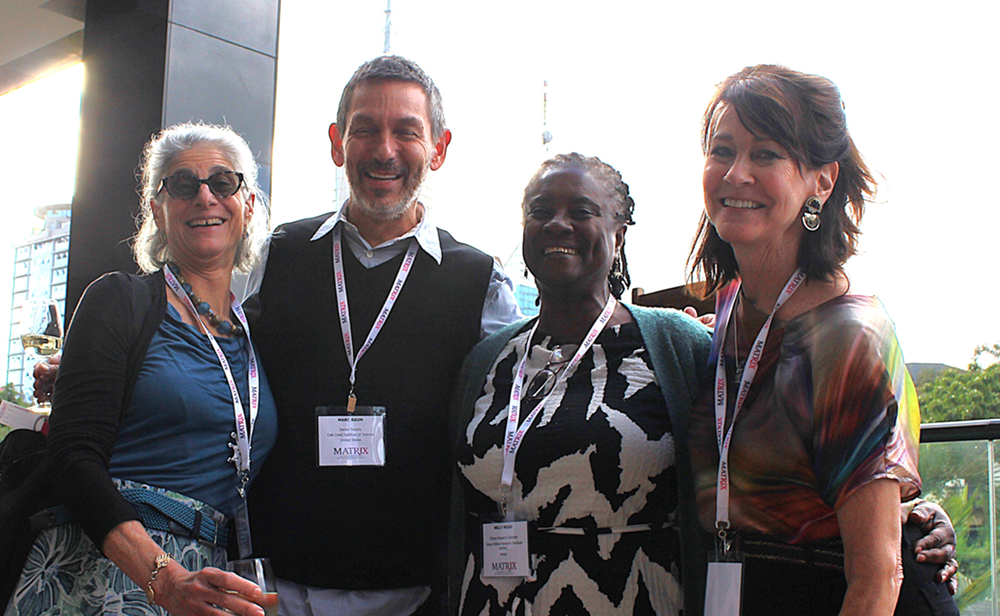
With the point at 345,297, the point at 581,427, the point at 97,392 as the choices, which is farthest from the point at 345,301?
the point at 581,427

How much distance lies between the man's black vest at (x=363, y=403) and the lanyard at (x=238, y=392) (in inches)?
4.5

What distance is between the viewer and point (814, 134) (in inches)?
63.9

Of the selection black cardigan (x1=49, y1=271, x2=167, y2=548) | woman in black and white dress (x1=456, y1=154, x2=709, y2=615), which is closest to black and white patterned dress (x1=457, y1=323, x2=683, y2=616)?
woman in black and white dress (x1=456, y1=154, x2=709, y2=615)

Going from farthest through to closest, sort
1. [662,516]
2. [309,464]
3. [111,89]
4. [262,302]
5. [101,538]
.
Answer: [111,89] → [262,302] → [309,464] → [662,516] → [101,538]

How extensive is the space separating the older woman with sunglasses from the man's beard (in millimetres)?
321

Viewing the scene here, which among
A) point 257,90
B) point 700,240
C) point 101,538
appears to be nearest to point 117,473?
point 101,538

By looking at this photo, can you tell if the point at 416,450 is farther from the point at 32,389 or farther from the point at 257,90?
the point at 257,90

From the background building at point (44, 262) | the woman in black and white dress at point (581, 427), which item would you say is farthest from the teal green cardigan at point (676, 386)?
the background building at point (44, 262)

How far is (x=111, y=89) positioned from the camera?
4.35m

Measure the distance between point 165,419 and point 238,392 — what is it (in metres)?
0.23

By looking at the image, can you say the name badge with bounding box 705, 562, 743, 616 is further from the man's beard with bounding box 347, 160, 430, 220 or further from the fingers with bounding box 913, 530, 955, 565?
the man's beard with bounding box 347, 160, 430, 220

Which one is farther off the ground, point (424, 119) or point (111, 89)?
point (111, 89)

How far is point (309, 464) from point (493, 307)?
0.70 metres

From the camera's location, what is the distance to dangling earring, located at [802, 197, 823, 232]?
5.42ft
